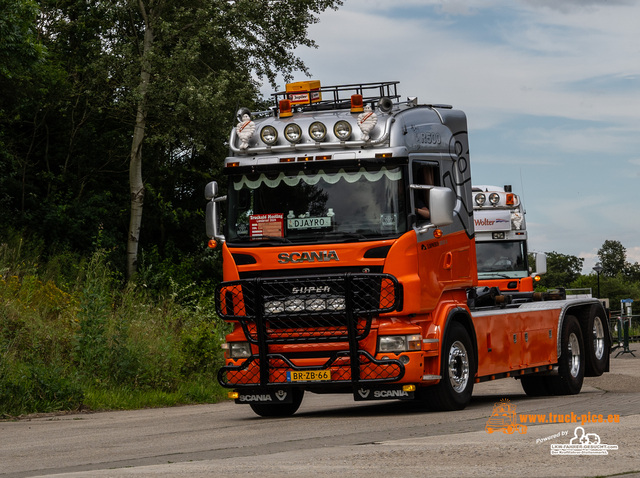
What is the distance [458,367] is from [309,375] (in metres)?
2.18

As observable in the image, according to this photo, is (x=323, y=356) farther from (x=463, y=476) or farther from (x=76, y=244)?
(x=76, y=244)

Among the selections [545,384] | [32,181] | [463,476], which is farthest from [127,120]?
[463,476]

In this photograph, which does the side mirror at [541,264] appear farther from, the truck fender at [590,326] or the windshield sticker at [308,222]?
the windshield sticker at [308,222]

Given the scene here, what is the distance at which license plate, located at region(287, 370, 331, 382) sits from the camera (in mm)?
13703

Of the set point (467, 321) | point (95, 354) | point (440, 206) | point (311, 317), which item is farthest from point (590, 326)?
point (95, 354)

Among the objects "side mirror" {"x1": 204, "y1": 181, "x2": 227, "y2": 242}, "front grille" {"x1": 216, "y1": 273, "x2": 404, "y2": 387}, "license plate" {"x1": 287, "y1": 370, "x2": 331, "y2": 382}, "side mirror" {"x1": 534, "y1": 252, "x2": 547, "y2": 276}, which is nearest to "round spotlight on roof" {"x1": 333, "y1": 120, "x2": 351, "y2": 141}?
"side mirror" {"x1": 204, "y1": 181, "x2": 227, "y2": 242}

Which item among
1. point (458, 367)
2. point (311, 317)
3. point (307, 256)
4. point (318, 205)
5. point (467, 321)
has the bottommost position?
point (458, 367)

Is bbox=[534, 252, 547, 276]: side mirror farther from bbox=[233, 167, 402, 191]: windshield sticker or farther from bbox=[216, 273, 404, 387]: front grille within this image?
bbox=[216, 273, 404, 387]: front grille

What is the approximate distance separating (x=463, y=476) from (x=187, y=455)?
3239 mm

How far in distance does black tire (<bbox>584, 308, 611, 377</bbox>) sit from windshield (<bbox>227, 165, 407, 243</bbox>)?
6754 mm

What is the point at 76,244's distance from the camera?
3428 cm

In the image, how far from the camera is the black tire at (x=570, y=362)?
18.0m

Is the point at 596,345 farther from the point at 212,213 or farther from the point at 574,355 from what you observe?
the point at 212,213

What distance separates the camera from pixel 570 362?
18359 mm
